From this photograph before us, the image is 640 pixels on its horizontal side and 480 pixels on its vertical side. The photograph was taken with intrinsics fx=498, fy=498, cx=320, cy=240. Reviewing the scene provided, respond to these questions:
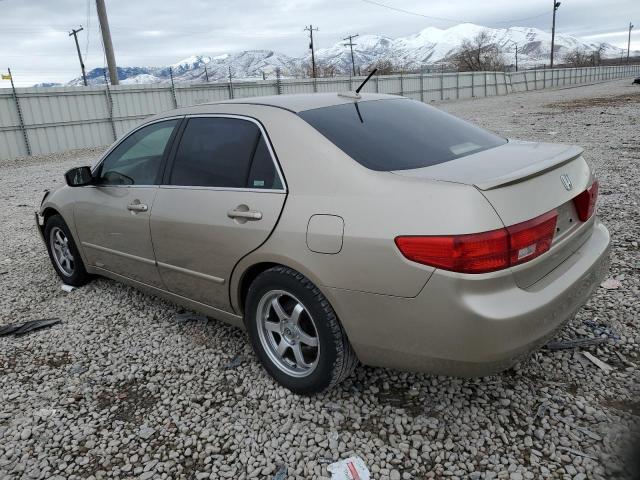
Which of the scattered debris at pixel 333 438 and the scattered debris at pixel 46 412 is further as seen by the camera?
the scattered debris at pixel 46 412

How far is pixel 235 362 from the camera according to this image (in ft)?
10.5

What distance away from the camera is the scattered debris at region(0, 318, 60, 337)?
380cm

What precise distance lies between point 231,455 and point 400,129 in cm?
198

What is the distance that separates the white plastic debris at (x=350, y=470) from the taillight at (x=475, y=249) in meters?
0.99

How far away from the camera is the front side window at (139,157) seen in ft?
11.5

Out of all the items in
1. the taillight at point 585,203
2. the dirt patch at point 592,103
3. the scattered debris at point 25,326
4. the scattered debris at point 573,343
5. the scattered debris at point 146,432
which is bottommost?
the dirt patch at point 592,103

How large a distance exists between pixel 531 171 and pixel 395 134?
828 mm

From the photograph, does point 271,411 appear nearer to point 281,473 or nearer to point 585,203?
point 281,473

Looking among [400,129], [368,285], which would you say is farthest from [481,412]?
[400,129]

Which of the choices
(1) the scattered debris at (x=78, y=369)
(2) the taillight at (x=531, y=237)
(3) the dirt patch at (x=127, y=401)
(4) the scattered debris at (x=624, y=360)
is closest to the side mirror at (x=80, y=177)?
(1) the scattered debris at (x=78, y=369)

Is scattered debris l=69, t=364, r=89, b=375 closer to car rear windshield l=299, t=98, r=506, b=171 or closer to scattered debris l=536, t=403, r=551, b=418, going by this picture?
car rear windshield l=299, t=98, r=506, b=171

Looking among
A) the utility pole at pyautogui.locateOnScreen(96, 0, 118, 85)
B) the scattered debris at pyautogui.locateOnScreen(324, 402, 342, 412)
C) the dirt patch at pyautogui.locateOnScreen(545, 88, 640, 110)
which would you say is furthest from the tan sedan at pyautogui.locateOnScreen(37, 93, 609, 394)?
the dirt patch at pyautogui.locateOnScreen(545, 88, 640, 110)

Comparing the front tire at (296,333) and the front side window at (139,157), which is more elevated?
the front side window at (139,157)

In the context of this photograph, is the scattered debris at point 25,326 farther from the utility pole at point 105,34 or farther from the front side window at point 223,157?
the utility pole at point 105,34
